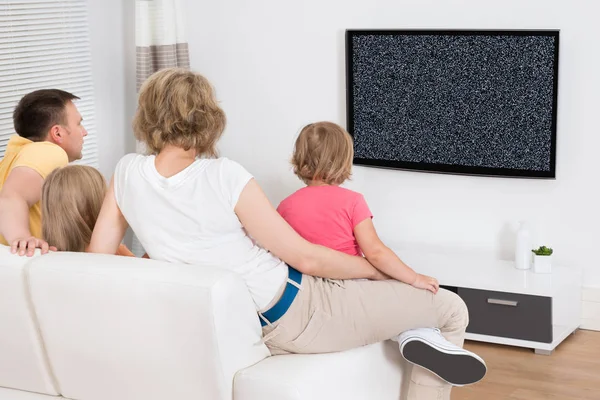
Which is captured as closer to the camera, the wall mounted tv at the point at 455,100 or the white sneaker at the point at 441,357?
the white sneaker at the point at 441,357

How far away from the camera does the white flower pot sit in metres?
4.09

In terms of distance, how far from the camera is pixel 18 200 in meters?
2.83

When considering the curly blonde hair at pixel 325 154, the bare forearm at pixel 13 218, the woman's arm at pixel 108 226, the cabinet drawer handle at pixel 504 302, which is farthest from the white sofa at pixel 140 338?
the cabinet drawer handle at pixel 504 302

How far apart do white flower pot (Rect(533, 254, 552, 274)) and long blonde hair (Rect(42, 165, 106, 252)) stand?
2.26 meters

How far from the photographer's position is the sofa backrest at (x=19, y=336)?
8.11ft

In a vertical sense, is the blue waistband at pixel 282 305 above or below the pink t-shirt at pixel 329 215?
below

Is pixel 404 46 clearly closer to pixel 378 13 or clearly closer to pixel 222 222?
pixel 378 13

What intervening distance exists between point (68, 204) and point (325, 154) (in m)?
0.88

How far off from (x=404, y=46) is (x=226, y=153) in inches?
53.2

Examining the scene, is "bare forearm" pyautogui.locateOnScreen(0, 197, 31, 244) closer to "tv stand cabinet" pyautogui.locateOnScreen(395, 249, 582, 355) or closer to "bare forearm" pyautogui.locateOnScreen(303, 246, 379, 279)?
"bare forearm" pyautogui.locateOnScreen(303, 246, 379, 279)

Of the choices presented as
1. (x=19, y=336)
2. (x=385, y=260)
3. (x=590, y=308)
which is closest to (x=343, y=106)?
(x=590, y=308)

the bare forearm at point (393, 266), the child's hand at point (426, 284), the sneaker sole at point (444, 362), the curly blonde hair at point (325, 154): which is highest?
the curly blonde hair at point (325, 154)

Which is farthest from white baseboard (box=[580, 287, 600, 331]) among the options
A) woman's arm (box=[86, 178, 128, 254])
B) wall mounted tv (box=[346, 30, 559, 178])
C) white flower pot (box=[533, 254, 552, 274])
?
woman's arm (box=[86, 178, 128, 254])

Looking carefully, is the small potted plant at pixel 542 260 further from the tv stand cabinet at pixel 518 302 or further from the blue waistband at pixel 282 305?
the blue waistband at pixel 282 305
